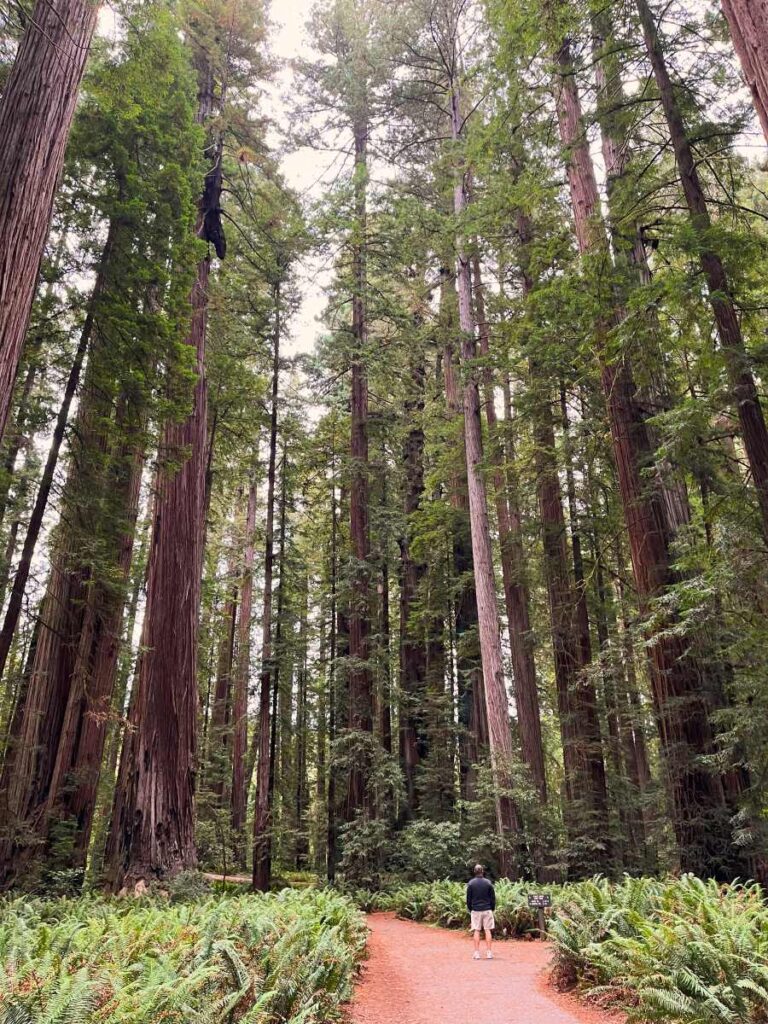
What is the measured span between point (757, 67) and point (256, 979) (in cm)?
767

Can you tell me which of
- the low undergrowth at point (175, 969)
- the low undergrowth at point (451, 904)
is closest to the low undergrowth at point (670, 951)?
the low undergrowth at point (451, 904)

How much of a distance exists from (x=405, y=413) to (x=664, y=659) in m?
13.6

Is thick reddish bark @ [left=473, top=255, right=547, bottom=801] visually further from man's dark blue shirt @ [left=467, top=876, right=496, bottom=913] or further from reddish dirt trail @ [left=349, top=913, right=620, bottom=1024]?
Answer: man's dark blue shirt @ [left=467, top=876, right=496, bottom=913]

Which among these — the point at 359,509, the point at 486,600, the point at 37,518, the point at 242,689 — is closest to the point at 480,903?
the point at 486,600

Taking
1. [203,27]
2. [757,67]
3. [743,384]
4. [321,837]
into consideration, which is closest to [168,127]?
[203,27]

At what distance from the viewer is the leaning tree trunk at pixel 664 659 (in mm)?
7809

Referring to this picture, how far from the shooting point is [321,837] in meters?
20.8

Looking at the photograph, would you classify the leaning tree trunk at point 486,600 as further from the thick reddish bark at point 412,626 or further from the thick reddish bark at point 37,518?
the thick reddish bark at point 37,518

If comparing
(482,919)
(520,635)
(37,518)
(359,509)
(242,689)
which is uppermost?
(359,509)

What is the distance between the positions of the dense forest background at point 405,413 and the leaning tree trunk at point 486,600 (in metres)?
0.07

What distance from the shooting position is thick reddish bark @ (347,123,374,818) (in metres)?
14.4

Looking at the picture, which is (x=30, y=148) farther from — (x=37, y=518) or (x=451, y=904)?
(x=451, y=904)

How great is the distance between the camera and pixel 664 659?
27.6 ft

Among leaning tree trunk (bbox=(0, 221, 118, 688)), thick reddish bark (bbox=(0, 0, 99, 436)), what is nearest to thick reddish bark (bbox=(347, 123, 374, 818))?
leaning tree trunk (bbox=(0, 221, 118, 688))
